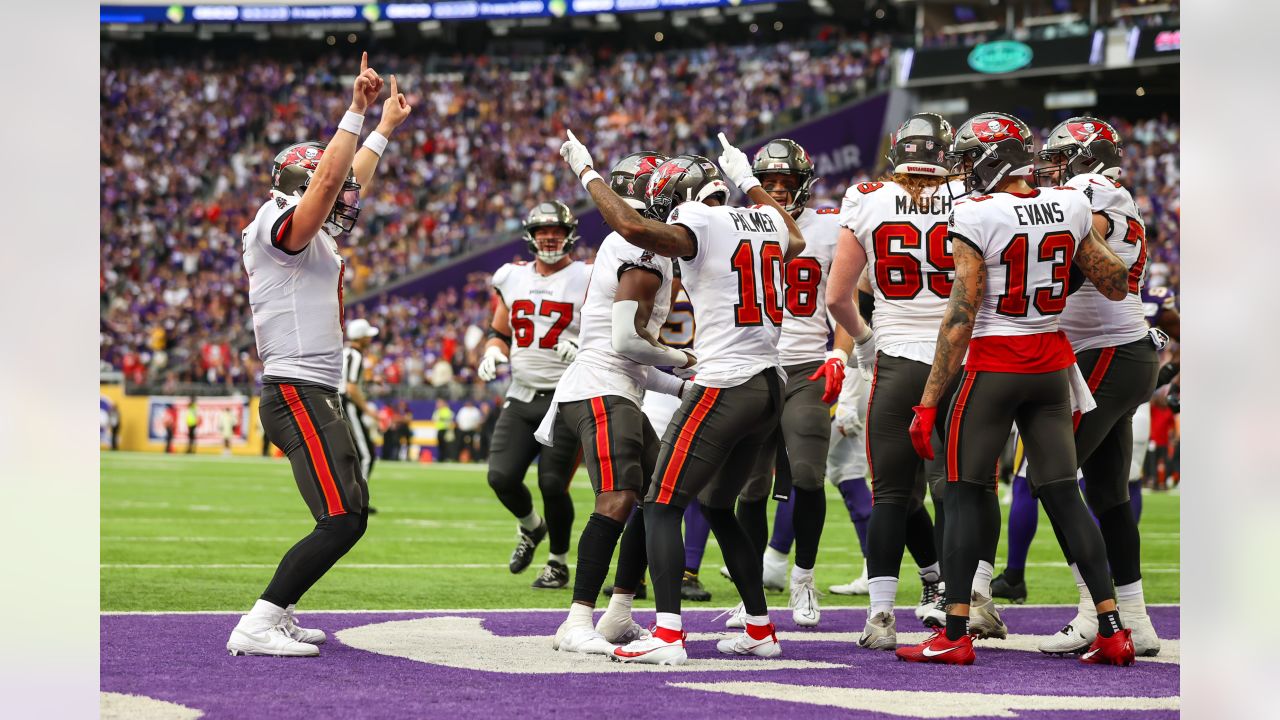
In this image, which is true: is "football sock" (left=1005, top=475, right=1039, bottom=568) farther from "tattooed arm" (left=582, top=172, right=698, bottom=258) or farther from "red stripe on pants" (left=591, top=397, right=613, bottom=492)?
"tattooed arm" (left=582, top=172, right=698, bottom=258)

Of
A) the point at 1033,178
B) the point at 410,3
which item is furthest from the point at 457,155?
the point at 1033,178

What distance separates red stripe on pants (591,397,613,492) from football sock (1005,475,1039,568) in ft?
8.52

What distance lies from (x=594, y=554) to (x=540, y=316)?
266cm

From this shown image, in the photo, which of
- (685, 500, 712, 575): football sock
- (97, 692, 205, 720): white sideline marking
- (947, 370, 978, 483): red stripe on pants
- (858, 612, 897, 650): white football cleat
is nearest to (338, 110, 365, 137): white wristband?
(97, 692, 205, 720): white sideline marking

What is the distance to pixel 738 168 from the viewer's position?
19.1ft

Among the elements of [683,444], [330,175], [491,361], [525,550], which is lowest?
[525,550]

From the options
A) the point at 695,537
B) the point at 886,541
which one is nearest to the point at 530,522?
the point at 695,537

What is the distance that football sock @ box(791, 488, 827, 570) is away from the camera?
6.76 metres

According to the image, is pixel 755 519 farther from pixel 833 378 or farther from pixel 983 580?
pixel 983 580

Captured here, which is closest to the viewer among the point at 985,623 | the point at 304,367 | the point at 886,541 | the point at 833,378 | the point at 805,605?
the point at 304,367

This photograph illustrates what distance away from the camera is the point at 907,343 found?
19.0 ft

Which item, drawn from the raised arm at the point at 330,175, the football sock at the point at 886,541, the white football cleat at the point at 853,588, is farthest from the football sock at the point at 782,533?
the raised arm at the point at 330,175

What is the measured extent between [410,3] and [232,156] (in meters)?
6.66
